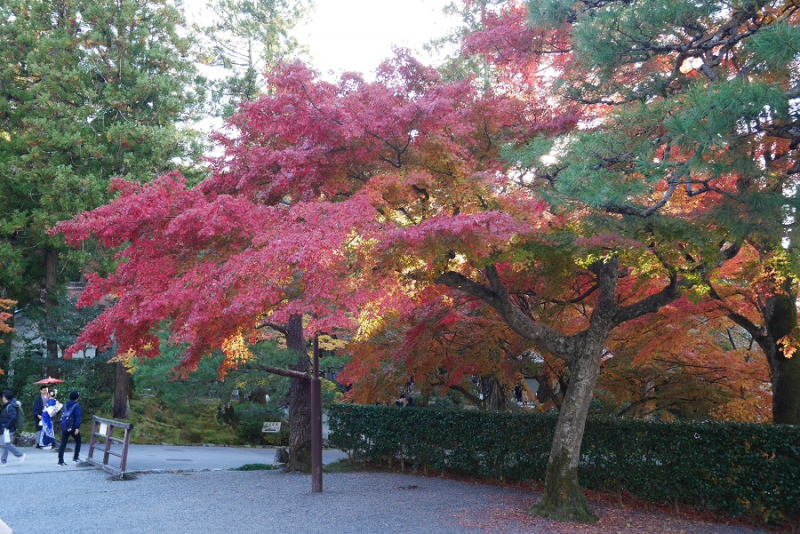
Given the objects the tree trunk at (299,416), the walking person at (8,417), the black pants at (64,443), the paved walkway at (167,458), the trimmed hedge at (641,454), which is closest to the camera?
the trimmed hedge at (641,454)

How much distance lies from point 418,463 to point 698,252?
7.06 meters

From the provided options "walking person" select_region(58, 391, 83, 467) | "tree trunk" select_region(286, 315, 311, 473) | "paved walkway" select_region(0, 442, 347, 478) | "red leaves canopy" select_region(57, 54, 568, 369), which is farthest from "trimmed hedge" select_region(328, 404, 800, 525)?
"walking person" select_region(58, 391, 83, 467)

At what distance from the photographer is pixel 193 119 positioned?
1898 centimetres

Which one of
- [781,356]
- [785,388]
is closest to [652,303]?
[781,356]

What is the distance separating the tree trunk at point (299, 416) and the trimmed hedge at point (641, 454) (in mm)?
1749

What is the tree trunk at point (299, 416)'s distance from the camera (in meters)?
11.4

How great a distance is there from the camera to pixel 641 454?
27.5 ft

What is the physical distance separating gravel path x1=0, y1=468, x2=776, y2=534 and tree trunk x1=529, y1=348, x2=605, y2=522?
0.32 m

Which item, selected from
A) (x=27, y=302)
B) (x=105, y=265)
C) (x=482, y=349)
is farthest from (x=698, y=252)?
(x=27, y=302)

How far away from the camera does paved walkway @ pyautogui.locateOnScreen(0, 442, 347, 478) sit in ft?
36.5

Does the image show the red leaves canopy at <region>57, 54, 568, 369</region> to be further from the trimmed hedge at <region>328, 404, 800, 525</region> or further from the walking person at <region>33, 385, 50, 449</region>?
the walking person at <region>33, 385, 50, 449</region>

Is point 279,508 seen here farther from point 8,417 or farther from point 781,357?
point 781,357

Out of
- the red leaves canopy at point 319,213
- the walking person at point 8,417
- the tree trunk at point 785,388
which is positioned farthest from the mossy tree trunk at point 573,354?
the walking person at point 8,417

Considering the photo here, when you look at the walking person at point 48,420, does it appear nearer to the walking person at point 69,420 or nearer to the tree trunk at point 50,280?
the walking person at point 69,420
